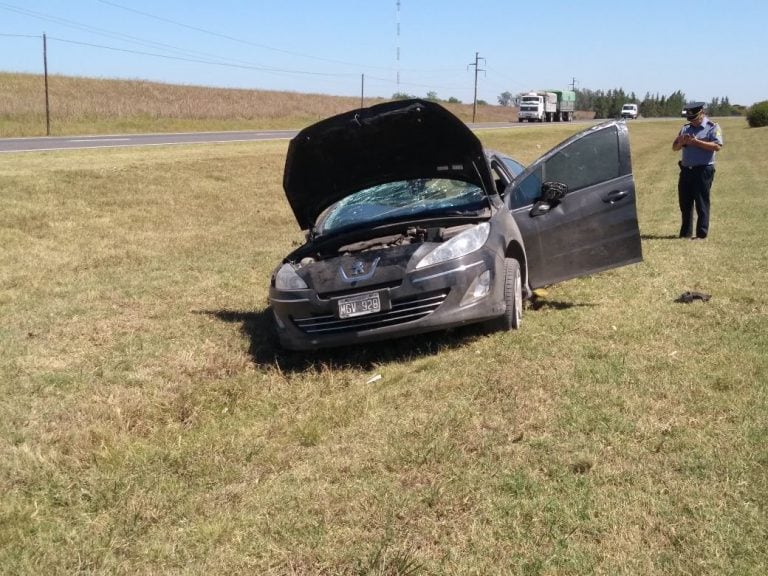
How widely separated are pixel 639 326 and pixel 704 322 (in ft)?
1.68

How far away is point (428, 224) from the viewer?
5719 millimetres

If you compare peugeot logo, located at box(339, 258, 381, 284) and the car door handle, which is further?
the car door handle

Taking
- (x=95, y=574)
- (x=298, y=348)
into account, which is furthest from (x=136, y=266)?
(x=95, y=574)

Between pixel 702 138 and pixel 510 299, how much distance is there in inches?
215

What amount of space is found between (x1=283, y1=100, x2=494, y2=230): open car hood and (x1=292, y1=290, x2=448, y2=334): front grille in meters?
1.26

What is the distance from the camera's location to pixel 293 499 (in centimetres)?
329

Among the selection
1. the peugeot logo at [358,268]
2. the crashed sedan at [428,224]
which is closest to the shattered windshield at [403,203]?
the crashed sedan at [428,224]

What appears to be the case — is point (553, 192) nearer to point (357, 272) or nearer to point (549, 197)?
point (549, 197)

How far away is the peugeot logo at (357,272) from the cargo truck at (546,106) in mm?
61471

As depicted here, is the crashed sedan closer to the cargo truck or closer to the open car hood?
the open car hood

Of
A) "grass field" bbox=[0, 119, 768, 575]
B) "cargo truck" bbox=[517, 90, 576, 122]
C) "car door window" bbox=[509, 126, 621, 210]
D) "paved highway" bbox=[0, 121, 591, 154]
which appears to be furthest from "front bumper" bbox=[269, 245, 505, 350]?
"cargo truck" bbox=[517, 90, 576, 122]

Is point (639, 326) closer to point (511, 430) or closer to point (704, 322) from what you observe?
point (704, 322)

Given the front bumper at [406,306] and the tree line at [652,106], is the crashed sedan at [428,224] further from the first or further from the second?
the tree line at [652,106]

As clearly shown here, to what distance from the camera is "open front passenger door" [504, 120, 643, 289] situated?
6.29 metres
